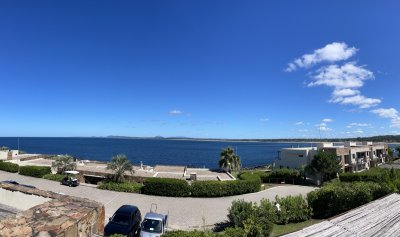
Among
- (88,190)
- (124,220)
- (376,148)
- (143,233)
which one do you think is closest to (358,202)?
(143,233)

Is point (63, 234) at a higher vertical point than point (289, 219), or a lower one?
higher

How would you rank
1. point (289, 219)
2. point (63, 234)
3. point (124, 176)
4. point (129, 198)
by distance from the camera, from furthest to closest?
point (124, 176), point (129, 198), point (289, 219), point (63, 234)

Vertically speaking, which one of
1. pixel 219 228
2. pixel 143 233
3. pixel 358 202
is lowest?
pixel 219 228

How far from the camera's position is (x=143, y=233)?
1558cm

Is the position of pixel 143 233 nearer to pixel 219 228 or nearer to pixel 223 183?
pixel 219 228

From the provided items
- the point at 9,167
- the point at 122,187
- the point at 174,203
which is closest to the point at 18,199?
the point at 174,203

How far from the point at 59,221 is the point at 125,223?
13190 mm

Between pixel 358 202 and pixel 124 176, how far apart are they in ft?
93.2

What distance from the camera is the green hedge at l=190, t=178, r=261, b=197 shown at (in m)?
31.4

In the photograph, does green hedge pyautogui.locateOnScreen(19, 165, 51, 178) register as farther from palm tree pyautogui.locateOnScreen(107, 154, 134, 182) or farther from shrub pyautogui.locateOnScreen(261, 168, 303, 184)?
shrub pyautogui.locateOnScreen(261, 168, 303, 184)

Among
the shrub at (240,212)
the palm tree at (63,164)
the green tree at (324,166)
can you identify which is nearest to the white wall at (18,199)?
the shrub at (240,212)

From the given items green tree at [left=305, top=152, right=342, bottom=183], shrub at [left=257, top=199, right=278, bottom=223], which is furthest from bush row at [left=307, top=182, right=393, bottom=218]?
green tree at [left=305, top=152, right=342, bottom=183]

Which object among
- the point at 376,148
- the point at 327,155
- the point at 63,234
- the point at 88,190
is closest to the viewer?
the point at 63,234

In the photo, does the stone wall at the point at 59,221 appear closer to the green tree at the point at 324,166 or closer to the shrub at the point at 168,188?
the shrub at the point at 168,188
